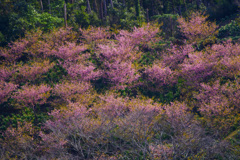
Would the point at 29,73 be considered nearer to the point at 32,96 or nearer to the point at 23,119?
the point at 32,96

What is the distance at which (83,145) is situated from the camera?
13047 millimetres

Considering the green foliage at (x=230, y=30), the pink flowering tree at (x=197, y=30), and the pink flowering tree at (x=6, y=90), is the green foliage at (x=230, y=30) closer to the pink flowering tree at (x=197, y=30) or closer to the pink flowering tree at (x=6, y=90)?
the pink flowering tree at (x=197, y=30)

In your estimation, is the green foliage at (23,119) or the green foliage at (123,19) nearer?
the green foliage at (23,119)

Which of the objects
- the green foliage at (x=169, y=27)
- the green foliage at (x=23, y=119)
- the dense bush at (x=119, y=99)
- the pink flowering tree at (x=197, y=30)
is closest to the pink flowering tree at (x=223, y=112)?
the dense bush at (x=119, y=99)

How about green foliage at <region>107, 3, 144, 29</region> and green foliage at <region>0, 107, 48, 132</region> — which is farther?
green foliage at <region>107, 3, 144, 29</region>

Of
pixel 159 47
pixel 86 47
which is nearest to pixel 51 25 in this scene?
pixel 86 47

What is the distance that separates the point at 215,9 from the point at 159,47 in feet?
37.5

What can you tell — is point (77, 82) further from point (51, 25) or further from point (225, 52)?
point (225, 52)

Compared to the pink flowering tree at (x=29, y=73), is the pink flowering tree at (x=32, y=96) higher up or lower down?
lower down

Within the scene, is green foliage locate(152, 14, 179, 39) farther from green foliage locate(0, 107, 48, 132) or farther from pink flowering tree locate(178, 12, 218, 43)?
green foliage locate(0, 107, 48, 132)

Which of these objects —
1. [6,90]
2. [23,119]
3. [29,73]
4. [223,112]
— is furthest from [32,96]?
[223,112]

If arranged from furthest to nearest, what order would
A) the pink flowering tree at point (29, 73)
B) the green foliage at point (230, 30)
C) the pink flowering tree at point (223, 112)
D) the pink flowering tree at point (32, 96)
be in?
the green foliage at point (230, 30) < the pink flowering tree at point (29, 73) < the pink flowering tree at point (32, 96) < the pink flowering tree at point (223, 112)

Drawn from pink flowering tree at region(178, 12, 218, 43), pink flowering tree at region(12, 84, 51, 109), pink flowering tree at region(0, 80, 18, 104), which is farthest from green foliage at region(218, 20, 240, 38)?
pink flowering tree at region(0, 80, 18, 104)

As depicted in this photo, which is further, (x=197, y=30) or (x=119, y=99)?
(x=197, y=30)
